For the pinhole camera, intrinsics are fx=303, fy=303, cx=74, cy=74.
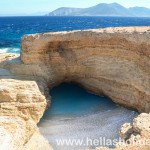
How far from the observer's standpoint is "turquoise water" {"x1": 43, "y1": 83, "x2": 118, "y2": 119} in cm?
2083

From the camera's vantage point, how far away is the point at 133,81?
19.3 m

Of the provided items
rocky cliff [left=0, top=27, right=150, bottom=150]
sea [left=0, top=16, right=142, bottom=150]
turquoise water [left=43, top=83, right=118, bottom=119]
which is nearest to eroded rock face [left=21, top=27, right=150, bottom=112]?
rocky cliff [left=0, top=27, right=150, bottom=150]

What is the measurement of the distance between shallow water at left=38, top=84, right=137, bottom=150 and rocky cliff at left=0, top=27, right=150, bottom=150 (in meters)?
0.67

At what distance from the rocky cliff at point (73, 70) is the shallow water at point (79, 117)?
0.67 metres

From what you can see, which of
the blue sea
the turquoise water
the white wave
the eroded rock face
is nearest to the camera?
the eroded rock face

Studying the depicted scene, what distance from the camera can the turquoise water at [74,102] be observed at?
2083 centimetres

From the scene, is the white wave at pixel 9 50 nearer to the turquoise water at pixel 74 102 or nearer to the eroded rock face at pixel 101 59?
the turquoise water at pixel 74 102

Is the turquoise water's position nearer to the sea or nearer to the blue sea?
the sea

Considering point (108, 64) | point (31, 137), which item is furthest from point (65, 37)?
point (31, 137)

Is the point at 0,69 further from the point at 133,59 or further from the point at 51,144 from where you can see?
the point at 133,59

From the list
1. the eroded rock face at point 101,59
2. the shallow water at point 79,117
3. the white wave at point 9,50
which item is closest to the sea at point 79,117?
the shallow water at point 79,117

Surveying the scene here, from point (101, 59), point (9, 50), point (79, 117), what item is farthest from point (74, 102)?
point (9, 50)

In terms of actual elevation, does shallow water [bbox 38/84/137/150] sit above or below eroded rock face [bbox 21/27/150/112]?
below

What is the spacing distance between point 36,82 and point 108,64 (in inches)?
199
